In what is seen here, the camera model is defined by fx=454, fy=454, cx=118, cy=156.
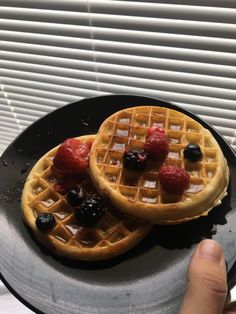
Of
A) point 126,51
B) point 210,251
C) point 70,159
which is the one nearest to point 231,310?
point 210,251

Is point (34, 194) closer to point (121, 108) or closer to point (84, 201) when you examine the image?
point (84, 201)

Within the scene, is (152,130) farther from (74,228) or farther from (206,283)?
(206,283)

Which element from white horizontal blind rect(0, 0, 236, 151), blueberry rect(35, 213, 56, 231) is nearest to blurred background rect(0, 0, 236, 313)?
white horizontal blind rect(0, 0, 236, 151)

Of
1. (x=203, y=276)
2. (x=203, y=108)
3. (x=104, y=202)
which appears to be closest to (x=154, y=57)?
(x=203, y=108)

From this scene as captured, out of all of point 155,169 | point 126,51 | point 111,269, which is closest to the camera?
point 111,269

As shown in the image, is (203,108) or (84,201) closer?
(84,201)
